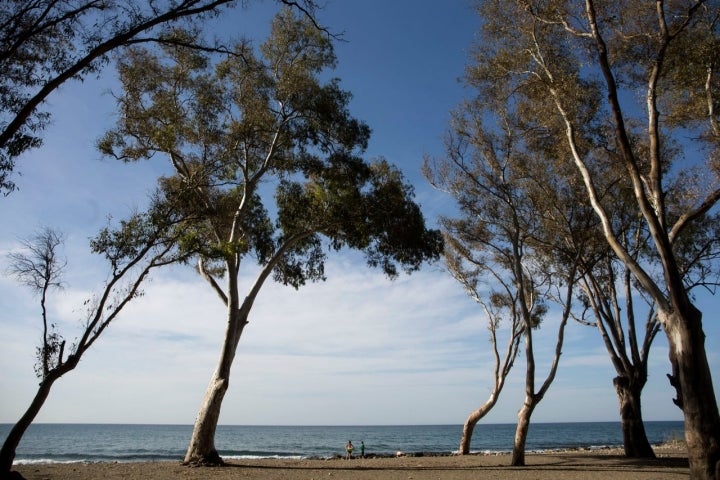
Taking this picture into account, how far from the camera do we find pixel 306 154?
1677 centimetres

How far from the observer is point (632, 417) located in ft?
55.6

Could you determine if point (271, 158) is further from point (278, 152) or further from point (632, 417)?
point (632, 417)

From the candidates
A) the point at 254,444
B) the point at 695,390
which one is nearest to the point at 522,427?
the point at 695,390

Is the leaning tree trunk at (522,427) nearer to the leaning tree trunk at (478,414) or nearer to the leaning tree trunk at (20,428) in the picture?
the leaning tree trunk at (478,414)

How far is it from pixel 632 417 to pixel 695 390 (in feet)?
33.9

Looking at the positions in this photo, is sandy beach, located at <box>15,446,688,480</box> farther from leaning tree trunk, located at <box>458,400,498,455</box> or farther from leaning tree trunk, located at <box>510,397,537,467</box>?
leaning tree trunk, located at <box>458,400,498,455</box>

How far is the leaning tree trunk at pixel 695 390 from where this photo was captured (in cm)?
772

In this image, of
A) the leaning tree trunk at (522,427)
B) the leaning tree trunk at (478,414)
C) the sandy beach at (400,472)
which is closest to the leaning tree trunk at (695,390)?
the sandy beach at (400,472)

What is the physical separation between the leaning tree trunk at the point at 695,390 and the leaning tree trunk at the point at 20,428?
11136mm

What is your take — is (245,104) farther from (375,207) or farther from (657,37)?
(657,37)

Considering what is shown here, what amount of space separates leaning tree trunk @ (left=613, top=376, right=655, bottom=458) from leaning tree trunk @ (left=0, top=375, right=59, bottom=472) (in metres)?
16.7

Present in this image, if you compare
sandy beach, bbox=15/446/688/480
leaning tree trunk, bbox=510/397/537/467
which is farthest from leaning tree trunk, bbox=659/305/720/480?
leaning tree trunk, bbox=510/397/537/467

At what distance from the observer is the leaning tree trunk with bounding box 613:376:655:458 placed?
1681 cm

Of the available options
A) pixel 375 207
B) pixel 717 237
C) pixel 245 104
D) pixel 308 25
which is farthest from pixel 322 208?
pixel 717 237
